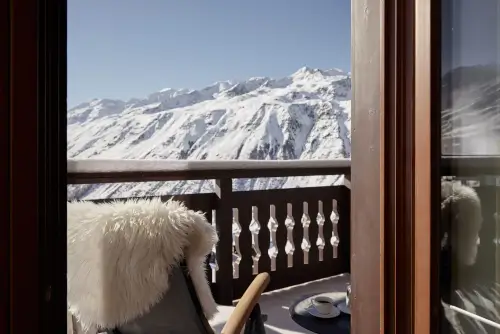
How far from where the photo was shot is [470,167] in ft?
2.93

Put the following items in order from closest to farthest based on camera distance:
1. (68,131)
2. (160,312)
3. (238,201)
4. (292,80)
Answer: (68,131) < (160,312) < (238,201) < (292,80)

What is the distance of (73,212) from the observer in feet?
4.02

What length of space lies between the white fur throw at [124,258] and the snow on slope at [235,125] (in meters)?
0.87

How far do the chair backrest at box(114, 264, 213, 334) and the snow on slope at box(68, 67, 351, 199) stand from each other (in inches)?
37.2

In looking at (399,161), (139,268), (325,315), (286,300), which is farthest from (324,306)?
(286,300)

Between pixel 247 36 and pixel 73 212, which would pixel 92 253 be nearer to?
pixel 73 212

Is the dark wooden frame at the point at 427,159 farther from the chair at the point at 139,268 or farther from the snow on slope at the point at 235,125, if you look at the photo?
the snow on slope at the point at 235,125

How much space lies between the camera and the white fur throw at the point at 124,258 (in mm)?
1270

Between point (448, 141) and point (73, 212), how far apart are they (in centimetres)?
111

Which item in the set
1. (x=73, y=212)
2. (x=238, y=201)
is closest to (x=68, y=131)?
(x=73, y=212)

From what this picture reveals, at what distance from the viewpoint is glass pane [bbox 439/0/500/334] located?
0.85 meters
